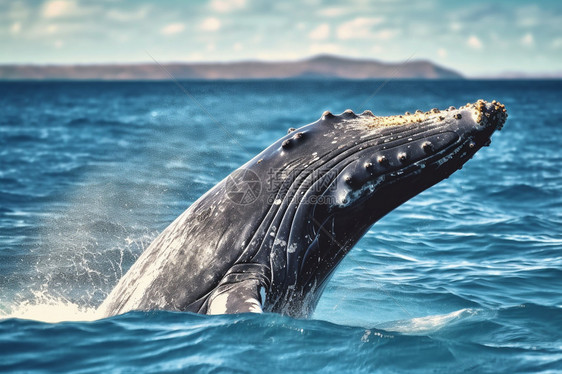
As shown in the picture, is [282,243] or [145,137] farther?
[145,137]

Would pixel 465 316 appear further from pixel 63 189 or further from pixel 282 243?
pixel 63 189

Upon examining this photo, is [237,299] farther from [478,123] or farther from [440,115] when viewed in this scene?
[478,123]

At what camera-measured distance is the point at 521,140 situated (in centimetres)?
3341

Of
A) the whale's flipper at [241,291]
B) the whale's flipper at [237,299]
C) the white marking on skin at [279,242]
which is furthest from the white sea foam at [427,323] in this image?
the whale's flipper at [237,299]

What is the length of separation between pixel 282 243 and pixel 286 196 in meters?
0.52

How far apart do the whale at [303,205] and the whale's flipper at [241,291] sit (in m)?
0.01

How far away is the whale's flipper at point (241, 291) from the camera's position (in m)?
6.20

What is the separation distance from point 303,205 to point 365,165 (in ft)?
2.61

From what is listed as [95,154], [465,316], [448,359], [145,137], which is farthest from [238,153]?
[448,359]

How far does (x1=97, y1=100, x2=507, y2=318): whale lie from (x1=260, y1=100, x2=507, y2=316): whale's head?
11 millimetres

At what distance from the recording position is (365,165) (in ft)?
22.4

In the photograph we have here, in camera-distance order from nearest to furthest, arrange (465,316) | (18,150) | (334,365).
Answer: (334,365) → (465,316) → (18,150)

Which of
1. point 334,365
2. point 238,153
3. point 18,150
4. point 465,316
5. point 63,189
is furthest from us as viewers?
point 18,150

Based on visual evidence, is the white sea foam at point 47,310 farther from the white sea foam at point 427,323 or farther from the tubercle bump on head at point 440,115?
the tubercle bump on head at point 440,115
